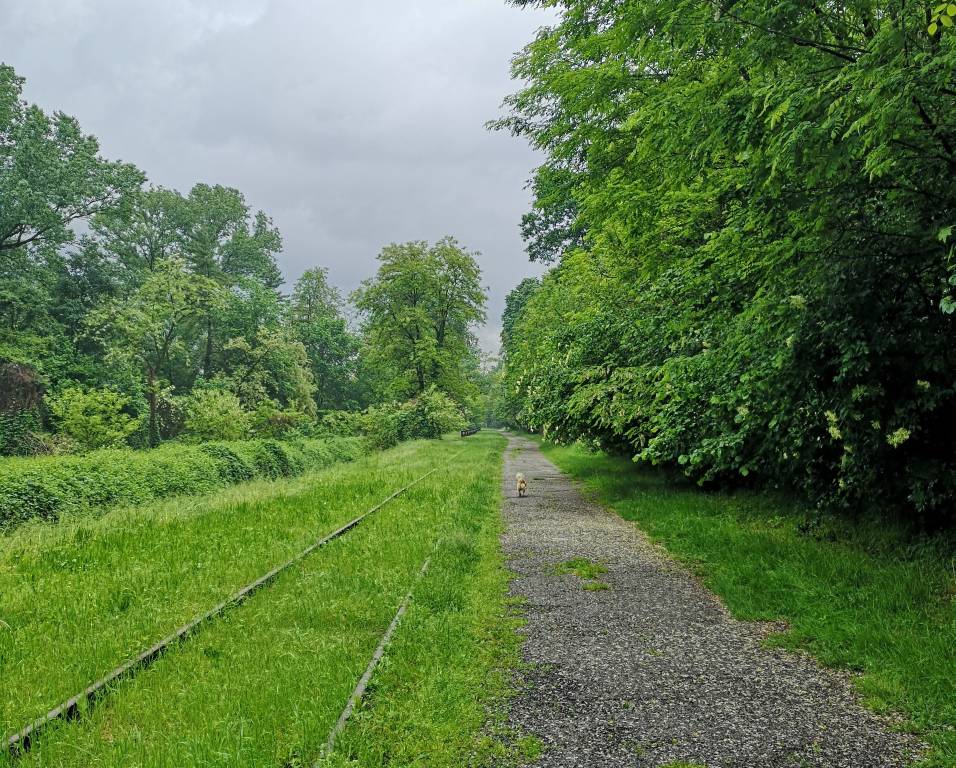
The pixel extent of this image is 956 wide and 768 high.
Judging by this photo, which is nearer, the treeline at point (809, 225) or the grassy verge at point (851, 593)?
the grassy verge at point (851, 593)

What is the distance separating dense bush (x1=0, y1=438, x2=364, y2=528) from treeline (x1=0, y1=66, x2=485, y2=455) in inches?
265

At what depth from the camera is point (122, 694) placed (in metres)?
3.94

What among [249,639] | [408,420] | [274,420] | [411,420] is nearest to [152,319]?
[274,420]

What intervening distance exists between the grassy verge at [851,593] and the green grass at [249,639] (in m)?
2.58

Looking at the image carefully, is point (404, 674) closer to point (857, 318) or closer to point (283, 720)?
point (283, 720)

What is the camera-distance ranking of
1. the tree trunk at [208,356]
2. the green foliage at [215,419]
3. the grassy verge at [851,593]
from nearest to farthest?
1. the grassy verge at [851,593]
2. the green foliage at [215,419]
3. the tree trunk at [208,356]

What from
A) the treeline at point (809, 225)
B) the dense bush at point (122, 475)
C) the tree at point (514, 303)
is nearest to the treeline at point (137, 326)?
the dense bush at point (122, 475)

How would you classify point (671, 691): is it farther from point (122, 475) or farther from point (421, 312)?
point (421, 312)

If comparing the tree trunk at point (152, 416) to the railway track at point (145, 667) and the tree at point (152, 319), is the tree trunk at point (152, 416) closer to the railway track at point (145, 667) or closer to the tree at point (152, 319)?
the tree at point (152, 319)

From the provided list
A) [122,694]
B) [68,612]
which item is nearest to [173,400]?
[68,612]

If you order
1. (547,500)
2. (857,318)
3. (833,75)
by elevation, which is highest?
(833,75)

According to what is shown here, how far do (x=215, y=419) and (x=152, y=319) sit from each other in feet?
22.5

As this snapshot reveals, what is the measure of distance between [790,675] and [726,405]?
3.30 m

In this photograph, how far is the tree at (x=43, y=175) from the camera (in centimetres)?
3350
